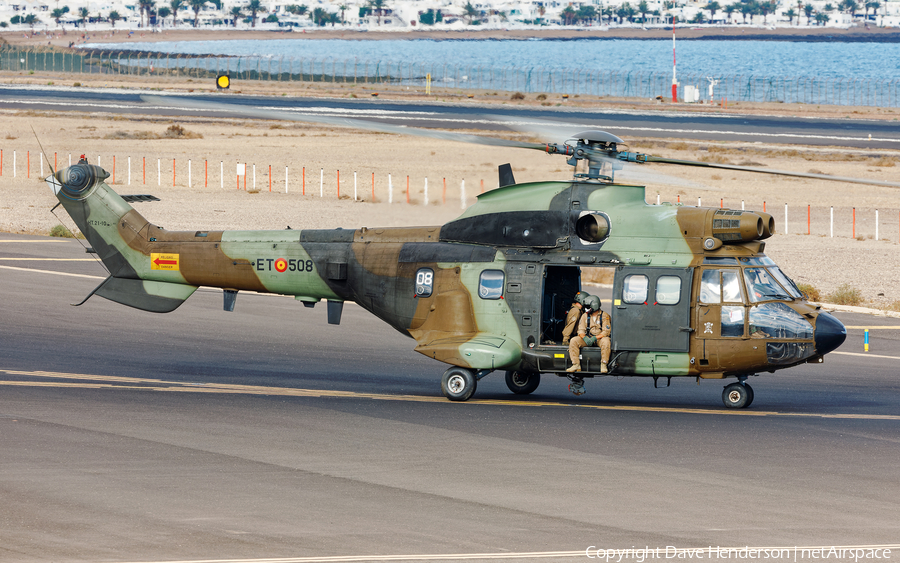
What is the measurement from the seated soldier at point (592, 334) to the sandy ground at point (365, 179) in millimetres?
10210

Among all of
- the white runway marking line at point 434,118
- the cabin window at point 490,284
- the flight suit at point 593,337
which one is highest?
the white runway marking line at point 434,118

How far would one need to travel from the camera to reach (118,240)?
843 inches

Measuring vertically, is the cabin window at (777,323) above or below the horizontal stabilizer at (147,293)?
above

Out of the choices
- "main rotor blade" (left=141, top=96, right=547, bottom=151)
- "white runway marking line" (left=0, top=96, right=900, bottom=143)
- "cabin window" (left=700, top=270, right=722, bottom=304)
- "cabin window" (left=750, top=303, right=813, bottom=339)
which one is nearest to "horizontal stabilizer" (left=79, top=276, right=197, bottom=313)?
"main rotor blade" (left=141, top=96, right=547, bottom=151)

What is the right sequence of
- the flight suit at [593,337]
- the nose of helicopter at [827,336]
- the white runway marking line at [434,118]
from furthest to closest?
the white runway marking line at [434,118]
the flight suit at [593,337]
the nose of helicopter at [827,336]

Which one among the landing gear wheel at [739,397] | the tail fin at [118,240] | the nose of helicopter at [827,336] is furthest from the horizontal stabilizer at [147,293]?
the nose of helicopter at [827,336]

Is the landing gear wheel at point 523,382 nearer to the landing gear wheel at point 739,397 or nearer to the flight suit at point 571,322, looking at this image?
the flight suit at point 571,322

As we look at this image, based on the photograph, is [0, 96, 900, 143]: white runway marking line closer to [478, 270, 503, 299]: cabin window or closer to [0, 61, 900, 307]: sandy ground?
[0, 61, 900, 307]: sandy ground

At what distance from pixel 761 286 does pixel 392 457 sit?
6745mm

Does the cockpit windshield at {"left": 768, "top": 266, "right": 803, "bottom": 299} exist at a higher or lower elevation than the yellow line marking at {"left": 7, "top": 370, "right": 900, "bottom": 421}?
higher

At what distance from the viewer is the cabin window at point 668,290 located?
17870mm

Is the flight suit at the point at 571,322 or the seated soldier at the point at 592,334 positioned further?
the flight suit at the point at 571,322

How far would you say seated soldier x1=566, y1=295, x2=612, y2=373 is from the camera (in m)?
18.0

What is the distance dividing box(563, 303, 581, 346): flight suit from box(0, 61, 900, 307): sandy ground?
9.97m
